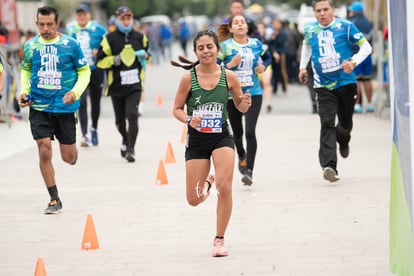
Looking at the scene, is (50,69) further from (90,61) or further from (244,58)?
(90,61)

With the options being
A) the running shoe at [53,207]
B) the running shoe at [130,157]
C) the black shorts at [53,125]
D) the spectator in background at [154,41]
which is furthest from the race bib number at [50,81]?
the spectator in background at [154,41]

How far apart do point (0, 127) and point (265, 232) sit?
454 inches

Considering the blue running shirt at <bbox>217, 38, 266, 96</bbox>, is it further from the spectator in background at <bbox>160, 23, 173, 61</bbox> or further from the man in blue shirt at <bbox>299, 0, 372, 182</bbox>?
the spectator in background at <bbox>160, 23, 173, 61</bbox>

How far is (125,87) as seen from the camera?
14617mm

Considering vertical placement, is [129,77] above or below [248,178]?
above

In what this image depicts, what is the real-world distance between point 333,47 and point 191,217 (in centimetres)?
264

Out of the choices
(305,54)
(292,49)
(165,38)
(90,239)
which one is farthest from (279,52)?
(165,38)

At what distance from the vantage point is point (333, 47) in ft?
38.4

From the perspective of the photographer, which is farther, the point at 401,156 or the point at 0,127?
the point at 0,127

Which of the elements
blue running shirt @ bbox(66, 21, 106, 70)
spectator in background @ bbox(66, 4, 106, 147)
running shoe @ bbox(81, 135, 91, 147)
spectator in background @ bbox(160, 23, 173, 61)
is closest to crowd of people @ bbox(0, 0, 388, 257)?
spectator in background @ bbox(66, 4, 106, 147)

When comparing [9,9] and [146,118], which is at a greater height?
[9,9]

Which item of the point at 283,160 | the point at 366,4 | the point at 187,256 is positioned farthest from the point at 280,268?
the point at 366,4

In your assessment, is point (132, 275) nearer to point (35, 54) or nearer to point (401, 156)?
point (401, 156)

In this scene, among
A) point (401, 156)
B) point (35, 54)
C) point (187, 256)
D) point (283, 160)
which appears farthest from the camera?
point (283, 160)
